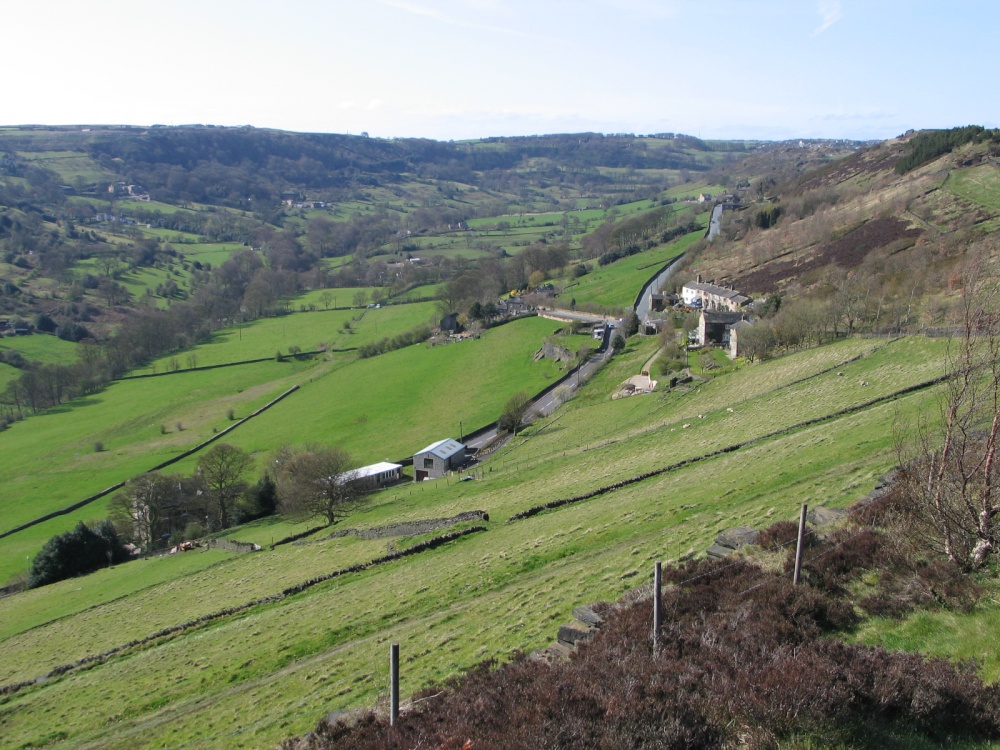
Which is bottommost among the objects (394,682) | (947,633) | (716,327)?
(716,327)

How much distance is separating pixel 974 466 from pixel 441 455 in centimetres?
4571

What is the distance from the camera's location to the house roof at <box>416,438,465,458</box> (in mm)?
55938

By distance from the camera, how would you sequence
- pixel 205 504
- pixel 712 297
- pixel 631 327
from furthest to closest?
pixel 712 297 → pixel 631 327 → pixel 205 504

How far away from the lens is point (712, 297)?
286 feet

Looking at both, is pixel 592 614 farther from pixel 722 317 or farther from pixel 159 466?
pixel 159 466

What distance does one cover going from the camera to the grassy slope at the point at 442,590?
17188 mm

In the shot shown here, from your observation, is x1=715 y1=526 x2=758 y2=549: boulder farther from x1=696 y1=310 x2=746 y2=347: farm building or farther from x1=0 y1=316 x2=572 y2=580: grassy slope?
x1=696 y1=310 x2=746 y2=347: farm building

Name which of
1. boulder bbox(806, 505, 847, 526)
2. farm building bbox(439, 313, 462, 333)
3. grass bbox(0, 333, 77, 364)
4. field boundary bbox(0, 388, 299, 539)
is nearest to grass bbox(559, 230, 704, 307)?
farm building bbox(439, 313, 462, 333)

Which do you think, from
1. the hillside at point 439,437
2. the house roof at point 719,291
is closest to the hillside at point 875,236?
the hillside at point 439,437

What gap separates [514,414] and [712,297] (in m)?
Answer: 38.1

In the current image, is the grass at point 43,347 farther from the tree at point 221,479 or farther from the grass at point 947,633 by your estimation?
the grass at point 947,633

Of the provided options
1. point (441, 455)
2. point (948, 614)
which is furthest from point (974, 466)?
point (441, 455)

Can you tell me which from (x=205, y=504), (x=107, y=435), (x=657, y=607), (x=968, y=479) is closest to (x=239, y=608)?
(x=657, y=607)

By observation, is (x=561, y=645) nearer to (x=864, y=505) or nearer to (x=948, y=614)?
(x=948, y=614)
